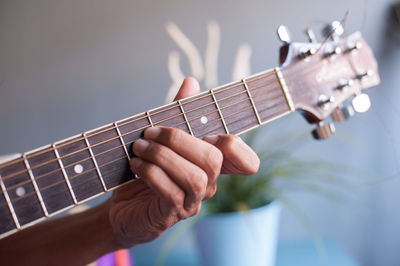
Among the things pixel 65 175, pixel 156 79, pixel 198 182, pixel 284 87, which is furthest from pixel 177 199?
pixel 156 79

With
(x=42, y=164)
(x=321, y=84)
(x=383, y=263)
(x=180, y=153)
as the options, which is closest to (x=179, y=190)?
(x=180, y=153)

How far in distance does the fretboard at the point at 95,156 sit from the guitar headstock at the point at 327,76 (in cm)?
10

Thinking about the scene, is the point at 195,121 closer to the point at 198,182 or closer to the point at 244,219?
the point at 198,182

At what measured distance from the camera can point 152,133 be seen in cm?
46

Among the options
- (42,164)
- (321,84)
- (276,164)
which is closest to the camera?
(42,164)

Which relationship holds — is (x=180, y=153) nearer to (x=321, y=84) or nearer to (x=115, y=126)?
(x=115, y=126)

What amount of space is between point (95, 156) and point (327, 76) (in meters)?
0.42

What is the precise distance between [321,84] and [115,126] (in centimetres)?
37

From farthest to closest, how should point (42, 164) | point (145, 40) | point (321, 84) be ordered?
point (145, 40) → point (321, 84) → point (42, 164)

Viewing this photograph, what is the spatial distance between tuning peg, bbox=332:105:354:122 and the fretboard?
0.17 m

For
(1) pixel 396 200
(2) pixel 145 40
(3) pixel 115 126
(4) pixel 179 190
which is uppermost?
(2) pixel 145 40

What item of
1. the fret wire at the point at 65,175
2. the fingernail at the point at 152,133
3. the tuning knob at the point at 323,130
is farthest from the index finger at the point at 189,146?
the tuning knob at the point at 323,130

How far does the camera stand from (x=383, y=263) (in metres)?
1.11

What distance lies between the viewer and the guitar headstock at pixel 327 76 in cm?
59
